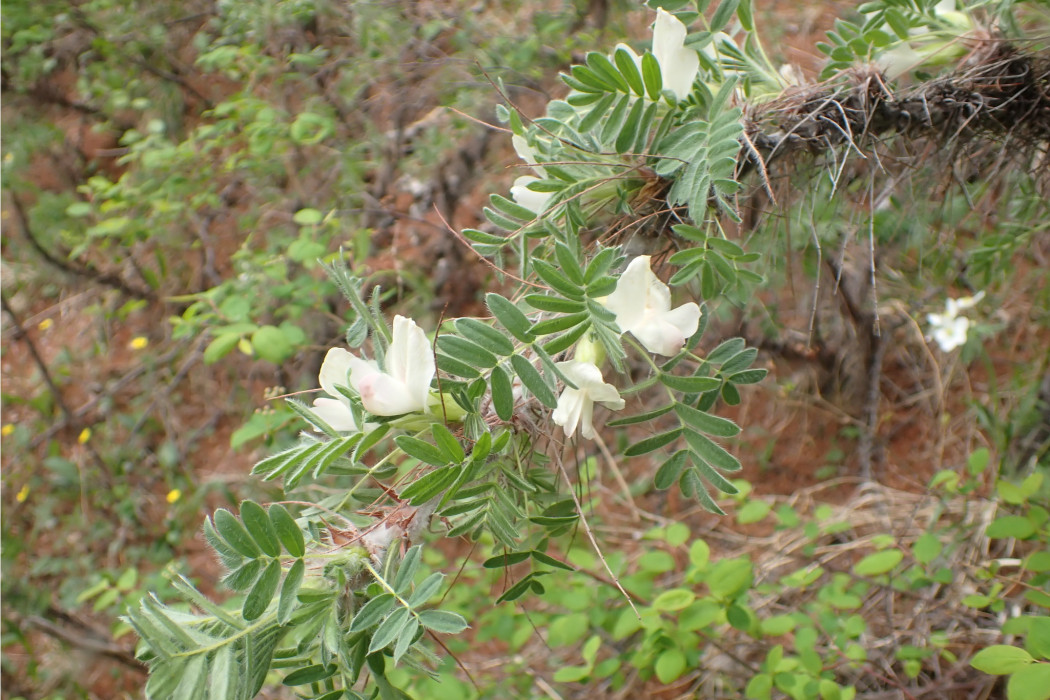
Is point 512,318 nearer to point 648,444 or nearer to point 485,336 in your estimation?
point 485,336

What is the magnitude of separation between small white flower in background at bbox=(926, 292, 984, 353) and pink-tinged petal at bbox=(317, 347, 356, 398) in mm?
1559

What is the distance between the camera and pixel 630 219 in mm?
676

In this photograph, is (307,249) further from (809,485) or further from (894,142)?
(809,485)

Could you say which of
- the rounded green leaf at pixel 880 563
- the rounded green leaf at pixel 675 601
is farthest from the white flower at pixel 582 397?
the rounded green leaf at pixel 880 563

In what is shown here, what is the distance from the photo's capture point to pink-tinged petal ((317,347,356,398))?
1.79ft

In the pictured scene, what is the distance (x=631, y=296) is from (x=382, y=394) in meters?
0.19

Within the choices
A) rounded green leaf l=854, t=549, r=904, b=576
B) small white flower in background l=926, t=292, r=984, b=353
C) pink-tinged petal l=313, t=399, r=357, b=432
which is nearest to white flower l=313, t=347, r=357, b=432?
pink-tinged petal l=313, t=399, r=357, b=432

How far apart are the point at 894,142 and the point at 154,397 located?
231cm

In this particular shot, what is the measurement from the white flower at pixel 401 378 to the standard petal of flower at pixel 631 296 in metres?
0.14

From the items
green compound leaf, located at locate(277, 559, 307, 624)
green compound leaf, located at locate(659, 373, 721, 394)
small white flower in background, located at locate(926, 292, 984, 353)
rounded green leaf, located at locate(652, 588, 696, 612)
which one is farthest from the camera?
small white flower in background, located at locate(926, 292, 984, 353)

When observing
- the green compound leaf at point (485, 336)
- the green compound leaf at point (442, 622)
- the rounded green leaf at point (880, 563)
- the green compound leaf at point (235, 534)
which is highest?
the green compound leaf at point (485, 336)

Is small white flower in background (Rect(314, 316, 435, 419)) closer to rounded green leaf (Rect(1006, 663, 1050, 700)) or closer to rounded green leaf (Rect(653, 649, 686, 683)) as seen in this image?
rounded green leaf (Rect(1006, 663, 1050, 700))

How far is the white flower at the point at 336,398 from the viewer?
0.54 m

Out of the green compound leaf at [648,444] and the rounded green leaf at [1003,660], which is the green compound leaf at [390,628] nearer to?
the green compound leaf at [648,444]
